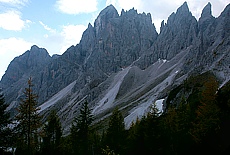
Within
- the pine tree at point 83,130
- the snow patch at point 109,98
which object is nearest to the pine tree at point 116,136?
the pine tree at point 83,130

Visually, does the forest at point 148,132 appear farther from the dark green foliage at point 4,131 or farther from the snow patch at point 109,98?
the snow patch at point 109,98

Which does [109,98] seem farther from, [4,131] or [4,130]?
[4,131]

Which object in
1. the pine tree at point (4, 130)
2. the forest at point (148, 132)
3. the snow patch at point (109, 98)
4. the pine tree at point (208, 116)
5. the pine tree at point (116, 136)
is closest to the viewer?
the pine tree at point (4, 130)

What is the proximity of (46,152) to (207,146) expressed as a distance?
1604 centimetres

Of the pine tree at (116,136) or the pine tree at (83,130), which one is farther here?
the pine tree at (83,130)

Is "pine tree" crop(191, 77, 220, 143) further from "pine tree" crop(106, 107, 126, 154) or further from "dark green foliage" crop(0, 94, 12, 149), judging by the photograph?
"dark green foliage" crop(0, 94, 12, 149)

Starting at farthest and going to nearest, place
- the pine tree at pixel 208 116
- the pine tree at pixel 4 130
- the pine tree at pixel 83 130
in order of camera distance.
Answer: the pine tree at pixel 83 130 < the pine tree at pixel 208 116 < the pine tree at pixel 4 130

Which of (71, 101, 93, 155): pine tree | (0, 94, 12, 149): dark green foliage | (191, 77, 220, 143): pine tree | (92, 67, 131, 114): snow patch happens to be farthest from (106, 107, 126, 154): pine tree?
(92, 67, 131, 114): snow patch

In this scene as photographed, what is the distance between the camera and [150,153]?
28.8 meters

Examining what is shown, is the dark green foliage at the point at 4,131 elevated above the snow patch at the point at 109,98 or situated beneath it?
situated beneath

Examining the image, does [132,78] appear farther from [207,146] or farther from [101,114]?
[207,146]

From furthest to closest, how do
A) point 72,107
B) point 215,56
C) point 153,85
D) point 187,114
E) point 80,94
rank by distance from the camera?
point 80,94 < point 72,107 < point 153,85 < point 215,56 < point 187,114

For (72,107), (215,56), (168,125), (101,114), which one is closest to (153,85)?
(101,114)

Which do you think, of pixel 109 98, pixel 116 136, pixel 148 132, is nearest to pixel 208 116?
pixel 148 132
